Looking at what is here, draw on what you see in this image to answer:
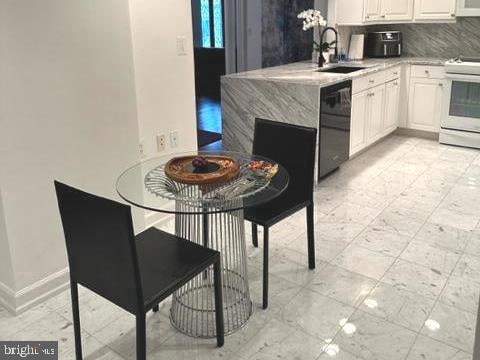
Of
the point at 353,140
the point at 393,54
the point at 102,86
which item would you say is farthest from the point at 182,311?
the point at 393,54

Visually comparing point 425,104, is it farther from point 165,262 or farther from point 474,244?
point 165,262

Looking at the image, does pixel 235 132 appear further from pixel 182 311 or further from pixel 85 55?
pixel 182 311

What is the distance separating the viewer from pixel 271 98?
13.4 ft

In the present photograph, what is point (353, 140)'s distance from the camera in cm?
451

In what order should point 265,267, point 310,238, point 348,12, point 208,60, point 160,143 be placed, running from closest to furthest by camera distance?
point 265,267
point 310,238
point 160,143
point 348,12
point 208,60

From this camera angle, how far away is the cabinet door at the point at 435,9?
16.4 feet

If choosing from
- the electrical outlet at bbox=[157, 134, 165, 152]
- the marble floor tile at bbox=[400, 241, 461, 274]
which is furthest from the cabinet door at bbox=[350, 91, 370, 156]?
the electrical outlet at bbox=[157, 134, 165, 152]

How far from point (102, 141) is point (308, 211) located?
1242mm

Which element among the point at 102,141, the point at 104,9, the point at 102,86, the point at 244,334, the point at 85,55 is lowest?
the point at 244,334

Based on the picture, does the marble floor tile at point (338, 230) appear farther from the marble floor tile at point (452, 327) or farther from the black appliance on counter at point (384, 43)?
the black appliance on counter at point (384, 43)

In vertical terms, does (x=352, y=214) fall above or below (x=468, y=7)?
below

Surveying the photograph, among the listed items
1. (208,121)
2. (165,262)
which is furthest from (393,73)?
(165,262)

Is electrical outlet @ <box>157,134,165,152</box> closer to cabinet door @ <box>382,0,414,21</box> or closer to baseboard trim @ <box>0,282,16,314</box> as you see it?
baseboard trim @ <box>0,282,16,314</box>

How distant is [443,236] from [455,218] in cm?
35
